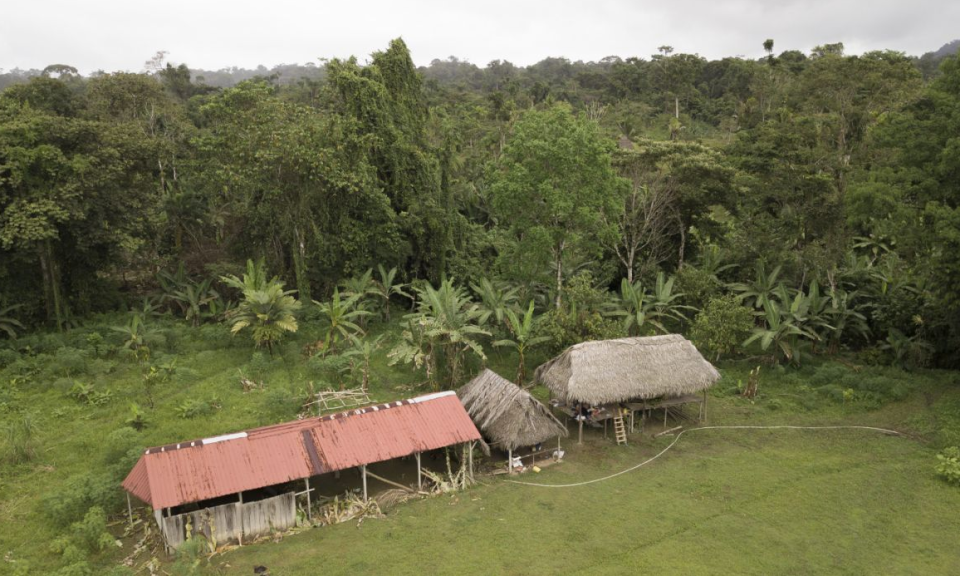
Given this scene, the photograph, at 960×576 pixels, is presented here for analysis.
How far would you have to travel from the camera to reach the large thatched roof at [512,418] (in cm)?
1574

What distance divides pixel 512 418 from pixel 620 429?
3442 millimetres

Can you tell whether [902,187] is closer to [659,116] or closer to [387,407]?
[387,407]

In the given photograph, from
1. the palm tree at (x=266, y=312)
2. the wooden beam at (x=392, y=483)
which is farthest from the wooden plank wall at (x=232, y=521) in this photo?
the palm tree at (x=266, y=312)

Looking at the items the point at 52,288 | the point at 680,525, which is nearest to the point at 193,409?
the point at 52,288

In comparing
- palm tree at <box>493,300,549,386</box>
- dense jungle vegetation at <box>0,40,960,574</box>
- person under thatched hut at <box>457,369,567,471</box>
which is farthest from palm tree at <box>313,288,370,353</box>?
person under thatched hut at <box>457,369,567,471</box>

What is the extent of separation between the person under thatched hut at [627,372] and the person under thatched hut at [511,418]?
105cm

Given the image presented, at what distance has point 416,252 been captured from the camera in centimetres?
2689

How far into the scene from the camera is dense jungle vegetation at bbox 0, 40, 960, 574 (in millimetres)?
18672

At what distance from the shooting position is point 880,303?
75.0ft

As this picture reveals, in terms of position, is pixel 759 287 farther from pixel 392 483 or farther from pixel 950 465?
pixel 392 483

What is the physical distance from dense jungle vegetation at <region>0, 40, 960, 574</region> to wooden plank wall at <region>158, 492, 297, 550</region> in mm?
3974

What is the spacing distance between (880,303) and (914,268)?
4.24 m

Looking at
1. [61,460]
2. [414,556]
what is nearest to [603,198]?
[414,556]

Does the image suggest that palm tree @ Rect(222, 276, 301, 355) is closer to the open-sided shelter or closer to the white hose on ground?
the open-sided shelter
